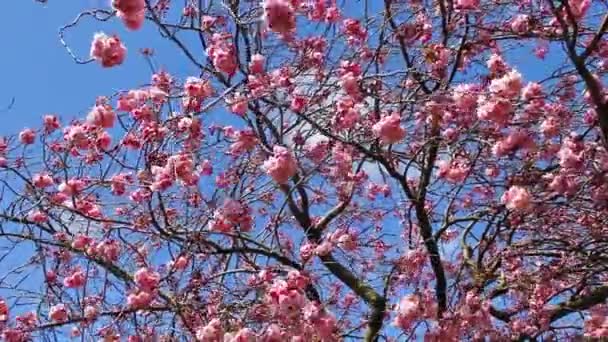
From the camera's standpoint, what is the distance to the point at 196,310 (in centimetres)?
452

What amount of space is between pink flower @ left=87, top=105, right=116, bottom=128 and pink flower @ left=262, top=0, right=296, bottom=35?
128 cm

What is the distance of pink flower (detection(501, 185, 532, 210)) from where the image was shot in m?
4.05

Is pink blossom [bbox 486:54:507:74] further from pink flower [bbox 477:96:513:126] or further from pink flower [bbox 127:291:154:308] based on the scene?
pink flower [bbox 127:291:154:308]

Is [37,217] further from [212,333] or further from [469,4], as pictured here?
[469,4]

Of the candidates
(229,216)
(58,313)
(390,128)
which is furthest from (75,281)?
(390,128)

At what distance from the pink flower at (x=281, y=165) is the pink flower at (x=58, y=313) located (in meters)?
1.80

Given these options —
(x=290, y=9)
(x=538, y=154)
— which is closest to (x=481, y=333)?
(x=538, y=154)

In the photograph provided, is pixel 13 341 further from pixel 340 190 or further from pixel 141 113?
pixel 340 190

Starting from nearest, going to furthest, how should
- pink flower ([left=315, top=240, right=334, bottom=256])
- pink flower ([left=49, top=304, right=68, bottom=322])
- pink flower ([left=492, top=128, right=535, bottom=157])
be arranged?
1. pink flower ([left=492, top=128, right=535, bottom=157])
2. pink flower ([left=315, top=240, right=334, bottom=256])
3. pink flower ([left=49, top=304, right=68, bottom=322])

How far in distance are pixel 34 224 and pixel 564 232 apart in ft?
10.9

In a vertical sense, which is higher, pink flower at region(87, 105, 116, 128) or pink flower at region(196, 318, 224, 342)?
pink flower at region(87, 105, 116, 128)

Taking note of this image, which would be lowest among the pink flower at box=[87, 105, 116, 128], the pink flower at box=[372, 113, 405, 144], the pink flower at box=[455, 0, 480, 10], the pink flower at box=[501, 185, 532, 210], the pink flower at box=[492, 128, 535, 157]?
the pink flower at box=[501, 185, 532, 210]

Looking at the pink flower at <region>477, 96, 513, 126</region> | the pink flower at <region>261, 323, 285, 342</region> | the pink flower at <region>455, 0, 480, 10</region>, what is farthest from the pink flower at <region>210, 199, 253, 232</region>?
the pink flower at <region>455, 0, 480, 10</region>

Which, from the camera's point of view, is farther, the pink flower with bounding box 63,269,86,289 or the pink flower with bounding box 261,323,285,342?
the pink flower with bounding box 63,269,86,289
